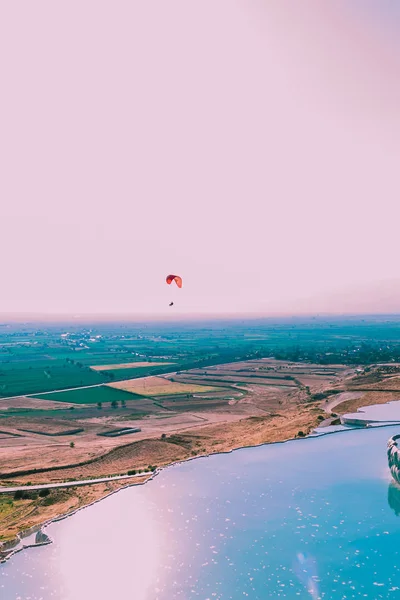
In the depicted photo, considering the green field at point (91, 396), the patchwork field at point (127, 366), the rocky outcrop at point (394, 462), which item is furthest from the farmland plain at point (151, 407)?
the rocky outcrop at point (394, 462)

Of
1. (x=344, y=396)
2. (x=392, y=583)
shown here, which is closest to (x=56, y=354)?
(x=344, y=396)

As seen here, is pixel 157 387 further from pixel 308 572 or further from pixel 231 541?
pixel 308 572

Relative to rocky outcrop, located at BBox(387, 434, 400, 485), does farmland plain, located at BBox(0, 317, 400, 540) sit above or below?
below

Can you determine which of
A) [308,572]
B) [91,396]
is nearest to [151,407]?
[91,396]

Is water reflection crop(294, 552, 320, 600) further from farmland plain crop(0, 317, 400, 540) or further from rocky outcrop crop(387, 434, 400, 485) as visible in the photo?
farmland plain crop(0, 317, 400, 540)

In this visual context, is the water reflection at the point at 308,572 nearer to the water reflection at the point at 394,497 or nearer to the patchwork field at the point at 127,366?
the water reflection at the point at 394,497

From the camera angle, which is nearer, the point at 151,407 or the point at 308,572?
the point at 308,572

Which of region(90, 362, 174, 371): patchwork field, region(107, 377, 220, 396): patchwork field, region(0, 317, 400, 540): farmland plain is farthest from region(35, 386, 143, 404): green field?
region(90, 362, 174, 371): patchwork field

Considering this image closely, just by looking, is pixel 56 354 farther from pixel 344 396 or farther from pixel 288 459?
pixel 288 459
